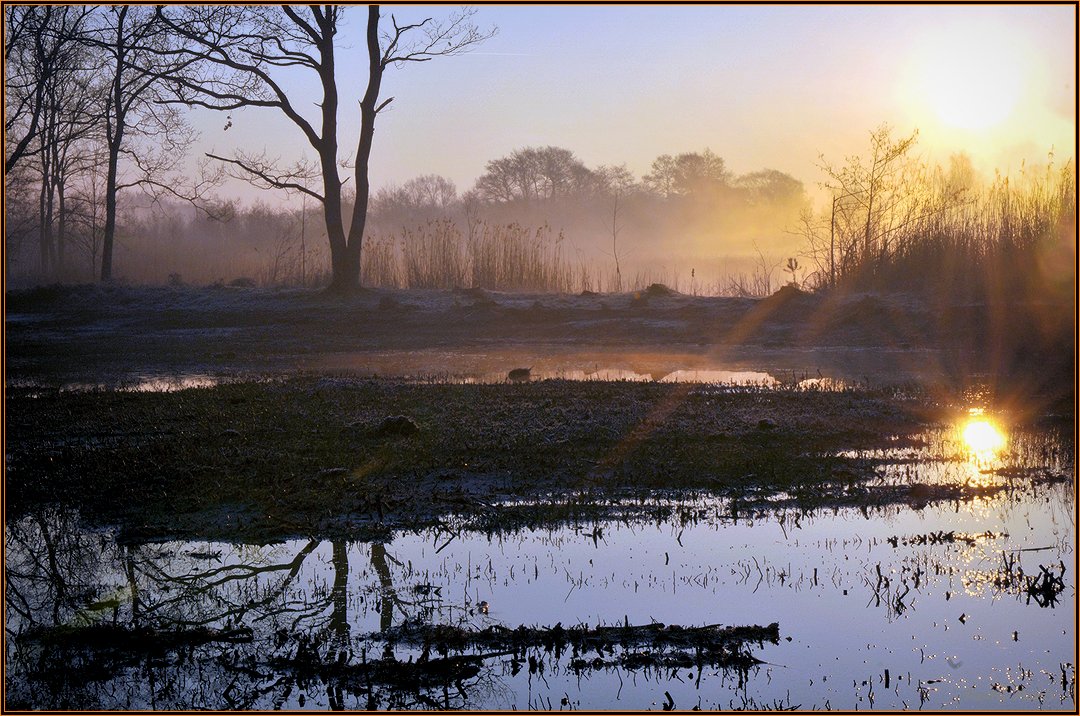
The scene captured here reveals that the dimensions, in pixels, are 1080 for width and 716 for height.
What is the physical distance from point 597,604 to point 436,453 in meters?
3.18

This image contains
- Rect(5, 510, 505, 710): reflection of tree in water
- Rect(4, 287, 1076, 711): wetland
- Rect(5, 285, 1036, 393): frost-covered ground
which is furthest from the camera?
Rect(5, 285, 1036, 393): frost-covered ground

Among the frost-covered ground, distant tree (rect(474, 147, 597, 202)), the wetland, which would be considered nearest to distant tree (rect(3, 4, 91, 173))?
the frost-covered ground

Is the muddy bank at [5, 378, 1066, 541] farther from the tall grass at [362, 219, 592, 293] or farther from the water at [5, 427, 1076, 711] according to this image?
the tall grass at [362, 219, 592, 293]

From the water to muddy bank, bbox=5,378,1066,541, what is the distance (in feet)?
1.11

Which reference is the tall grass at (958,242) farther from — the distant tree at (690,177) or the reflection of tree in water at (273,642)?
the distant tree at (690,177)

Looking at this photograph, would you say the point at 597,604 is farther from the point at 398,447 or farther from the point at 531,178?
the point at 531,178

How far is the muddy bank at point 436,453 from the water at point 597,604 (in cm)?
34

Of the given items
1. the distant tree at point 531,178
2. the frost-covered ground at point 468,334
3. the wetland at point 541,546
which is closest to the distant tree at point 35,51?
the frost-covered ground at point 468,334

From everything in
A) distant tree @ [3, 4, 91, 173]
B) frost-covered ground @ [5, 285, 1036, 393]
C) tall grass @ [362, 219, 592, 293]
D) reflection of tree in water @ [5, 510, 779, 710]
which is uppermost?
distant tree @ [3, 4, 91, 173]

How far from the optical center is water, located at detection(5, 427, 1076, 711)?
4117 mm

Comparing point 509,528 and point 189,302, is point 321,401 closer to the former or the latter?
point 509,528

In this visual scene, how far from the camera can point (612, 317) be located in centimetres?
1964

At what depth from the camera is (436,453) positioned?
796cm

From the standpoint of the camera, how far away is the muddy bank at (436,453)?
6645 millimetres
